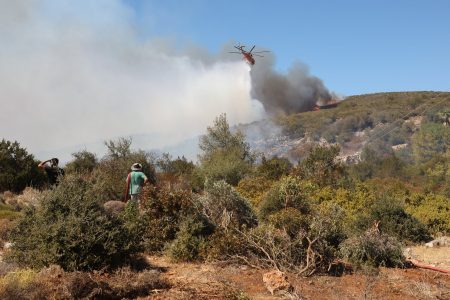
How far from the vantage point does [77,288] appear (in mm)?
6605

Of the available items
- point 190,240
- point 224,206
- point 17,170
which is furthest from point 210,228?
point 17,170

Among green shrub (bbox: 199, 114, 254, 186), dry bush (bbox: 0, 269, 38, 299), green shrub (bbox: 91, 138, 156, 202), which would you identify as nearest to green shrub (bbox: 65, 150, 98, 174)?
green shrub (bbox: 91, 138, 156, 202)

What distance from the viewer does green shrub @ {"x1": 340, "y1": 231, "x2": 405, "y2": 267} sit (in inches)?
423

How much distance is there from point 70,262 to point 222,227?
13.5 feet

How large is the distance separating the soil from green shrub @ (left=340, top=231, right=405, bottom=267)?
393 millimetres

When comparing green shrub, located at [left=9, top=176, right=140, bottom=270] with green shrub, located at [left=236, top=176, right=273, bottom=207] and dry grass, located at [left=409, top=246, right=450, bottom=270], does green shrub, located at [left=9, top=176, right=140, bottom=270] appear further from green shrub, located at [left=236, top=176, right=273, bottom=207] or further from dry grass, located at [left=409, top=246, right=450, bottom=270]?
green shrub, located at [left=236, top=176, right=273, bottom=207]

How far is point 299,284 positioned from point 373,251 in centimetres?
301

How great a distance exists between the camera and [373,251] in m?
10.9

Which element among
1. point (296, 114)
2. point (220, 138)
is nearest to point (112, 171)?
point (220, 138)

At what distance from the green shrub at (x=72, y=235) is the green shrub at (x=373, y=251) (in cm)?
494

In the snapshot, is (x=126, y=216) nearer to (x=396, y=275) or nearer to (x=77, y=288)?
(x=77, y=288)

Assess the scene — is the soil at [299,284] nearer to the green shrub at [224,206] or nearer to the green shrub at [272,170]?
the green shrub at [224,206]

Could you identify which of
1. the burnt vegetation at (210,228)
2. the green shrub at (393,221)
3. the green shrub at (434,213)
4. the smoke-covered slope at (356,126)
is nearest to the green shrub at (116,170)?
the burnt vegetation at (210,228)

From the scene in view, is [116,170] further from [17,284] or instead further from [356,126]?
[356,126]
